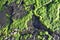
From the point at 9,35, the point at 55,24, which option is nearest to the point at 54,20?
the point at 55,24

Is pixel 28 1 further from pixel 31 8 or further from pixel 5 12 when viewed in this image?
pixel 5 12

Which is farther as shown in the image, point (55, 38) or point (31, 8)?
point (31, 8)

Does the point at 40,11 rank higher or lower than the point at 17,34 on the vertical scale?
higher

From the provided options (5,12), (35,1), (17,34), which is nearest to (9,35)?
(17,34)

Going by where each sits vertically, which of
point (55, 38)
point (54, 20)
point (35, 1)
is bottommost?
point (55, 38)

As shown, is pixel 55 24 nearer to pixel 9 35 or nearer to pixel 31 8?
pixel 31 8

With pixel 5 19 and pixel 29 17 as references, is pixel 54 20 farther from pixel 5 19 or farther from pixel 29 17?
pixel 5 19

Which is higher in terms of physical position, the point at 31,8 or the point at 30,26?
the point at 31,8

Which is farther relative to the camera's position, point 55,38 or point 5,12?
point 5,12
